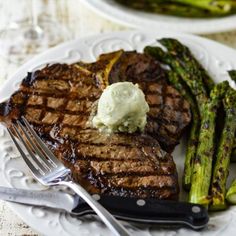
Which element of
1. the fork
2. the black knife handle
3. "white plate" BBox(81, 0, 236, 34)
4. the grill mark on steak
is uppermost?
"white plate" BBox(81, 0, 236, 34)

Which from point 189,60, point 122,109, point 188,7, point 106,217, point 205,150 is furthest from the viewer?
point 188,7

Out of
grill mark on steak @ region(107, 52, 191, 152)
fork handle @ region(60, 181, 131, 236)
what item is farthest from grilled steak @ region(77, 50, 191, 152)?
fork handle @ region(60, 181, 131, 236)

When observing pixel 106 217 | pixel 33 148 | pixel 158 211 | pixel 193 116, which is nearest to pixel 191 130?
pixel 193 116

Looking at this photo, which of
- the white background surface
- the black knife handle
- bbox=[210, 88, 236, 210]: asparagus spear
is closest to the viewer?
the black knife handle

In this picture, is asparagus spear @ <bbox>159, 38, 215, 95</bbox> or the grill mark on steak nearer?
the grill mark on steak

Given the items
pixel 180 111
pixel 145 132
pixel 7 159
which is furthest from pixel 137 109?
pixel 7 159

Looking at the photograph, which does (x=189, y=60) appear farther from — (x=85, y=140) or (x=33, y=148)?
(x=33, y=148)

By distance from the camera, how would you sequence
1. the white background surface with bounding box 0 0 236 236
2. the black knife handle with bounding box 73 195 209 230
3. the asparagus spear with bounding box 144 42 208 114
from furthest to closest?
1. the white background surface with bounding box 0 0 236 236
2. the asparagus spear with bounding box 144 42 208 114
3. the black knife handle with bounding box 73 195 209 230

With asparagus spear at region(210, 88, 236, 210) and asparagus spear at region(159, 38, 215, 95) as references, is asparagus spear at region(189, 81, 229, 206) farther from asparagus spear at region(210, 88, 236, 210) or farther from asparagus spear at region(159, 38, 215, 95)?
asparagus spear at region(159, 38, 215, 95)
